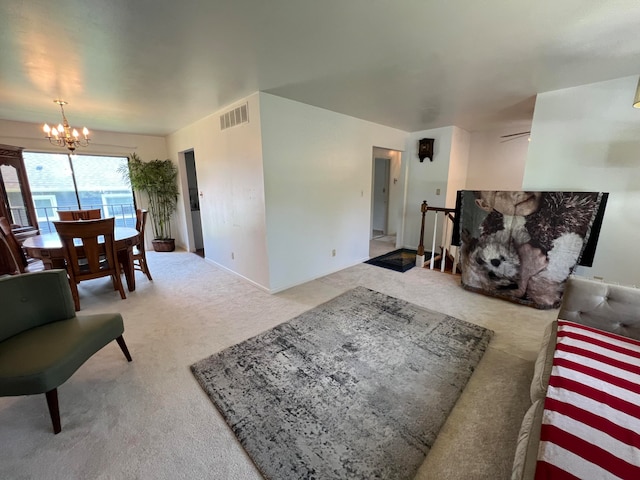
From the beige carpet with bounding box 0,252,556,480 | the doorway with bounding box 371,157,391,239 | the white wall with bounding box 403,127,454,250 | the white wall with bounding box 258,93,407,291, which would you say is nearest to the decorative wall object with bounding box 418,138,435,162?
the white wall with bounding box 403,127,454,250

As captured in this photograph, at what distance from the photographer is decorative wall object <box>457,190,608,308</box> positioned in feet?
8.41

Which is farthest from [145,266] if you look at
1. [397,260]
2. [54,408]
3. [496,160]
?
[496,160]

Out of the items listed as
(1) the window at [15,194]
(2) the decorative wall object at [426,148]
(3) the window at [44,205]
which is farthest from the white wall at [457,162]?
(3) the window at [44,205]

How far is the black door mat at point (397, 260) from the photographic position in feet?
14.0

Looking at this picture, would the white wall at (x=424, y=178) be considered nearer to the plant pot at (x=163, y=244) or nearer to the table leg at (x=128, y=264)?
the table leg at (x=128, y=264)

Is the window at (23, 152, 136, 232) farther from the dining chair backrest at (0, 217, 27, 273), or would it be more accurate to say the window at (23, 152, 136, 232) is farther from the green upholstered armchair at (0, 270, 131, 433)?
the green upholstered armchair at (0, 270, 131, 433)

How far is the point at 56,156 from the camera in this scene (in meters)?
4.41

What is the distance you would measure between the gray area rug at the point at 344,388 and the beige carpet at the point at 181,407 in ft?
0.29

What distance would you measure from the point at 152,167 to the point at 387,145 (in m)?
4.61

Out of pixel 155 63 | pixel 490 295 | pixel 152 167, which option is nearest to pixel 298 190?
pixel 155 63

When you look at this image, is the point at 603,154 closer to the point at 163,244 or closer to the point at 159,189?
the point at 159,189

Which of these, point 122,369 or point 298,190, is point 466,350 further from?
point 122,369

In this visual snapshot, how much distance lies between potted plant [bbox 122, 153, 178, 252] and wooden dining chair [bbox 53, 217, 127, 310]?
7.81 ft

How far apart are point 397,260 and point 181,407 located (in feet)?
12.5
